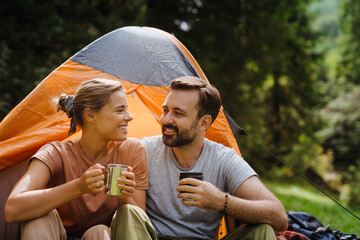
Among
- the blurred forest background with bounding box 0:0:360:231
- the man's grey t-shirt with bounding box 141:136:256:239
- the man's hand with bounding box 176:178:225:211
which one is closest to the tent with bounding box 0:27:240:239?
the man's grey t-shirt with bounding box 141:136:256:239

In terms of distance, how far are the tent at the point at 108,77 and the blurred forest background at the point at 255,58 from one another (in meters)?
2.23

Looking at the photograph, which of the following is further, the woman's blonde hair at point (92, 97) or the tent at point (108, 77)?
the tent at point (108, 77)

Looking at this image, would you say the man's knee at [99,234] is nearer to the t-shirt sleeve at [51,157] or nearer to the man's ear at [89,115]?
the t-shirt sleeve at [51,157]

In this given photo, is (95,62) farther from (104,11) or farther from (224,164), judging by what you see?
(104,11)

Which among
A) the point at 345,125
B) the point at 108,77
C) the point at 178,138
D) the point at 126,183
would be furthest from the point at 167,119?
the point at 345,125

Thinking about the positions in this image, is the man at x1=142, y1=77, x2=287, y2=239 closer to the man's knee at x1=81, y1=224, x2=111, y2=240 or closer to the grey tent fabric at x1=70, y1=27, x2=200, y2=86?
the man's knee at x1=81, y1=224, x2=111, y2=240

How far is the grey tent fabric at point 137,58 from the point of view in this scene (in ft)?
9.86

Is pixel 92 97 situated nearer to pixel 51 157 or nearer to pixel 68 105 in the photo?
pixel 68 105

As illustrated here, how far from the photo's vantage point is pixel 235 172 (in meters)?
2.22

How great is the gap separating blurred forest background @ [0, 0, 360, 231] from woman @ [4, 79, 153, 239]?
2.94 m

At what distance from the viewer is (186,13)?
7980 millimetres

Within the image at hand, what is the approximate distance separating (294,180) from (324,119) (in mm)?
2464

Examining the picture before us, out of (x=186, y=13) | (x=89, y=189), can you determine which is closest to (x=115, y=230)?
(x=89, y=189)

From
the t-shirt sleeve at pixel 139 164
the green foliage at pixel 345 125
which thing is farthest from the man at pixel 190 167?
the green foliage at pixel 345 125
